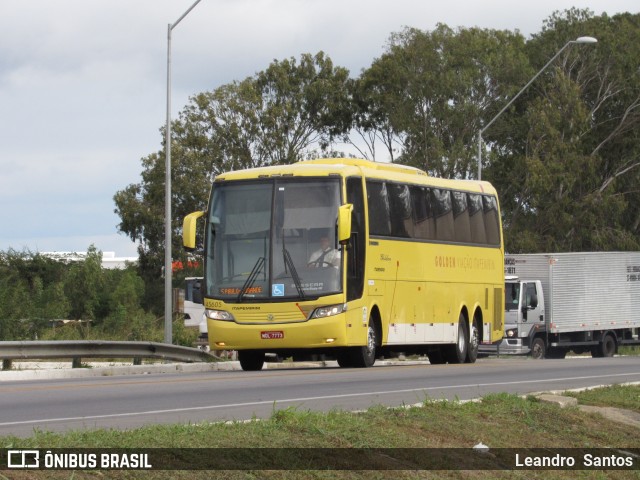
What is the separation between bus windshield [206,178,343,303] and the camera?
24.7 metres

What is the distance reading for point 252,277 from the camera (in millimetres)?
24766

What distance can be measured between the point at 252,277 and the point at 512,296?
1828 cm

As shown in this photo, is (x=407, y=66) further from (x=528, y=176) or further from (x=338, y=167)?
(x=338, y=167)

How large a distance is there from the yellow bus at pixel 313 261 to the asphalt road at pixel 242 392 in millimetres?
1481

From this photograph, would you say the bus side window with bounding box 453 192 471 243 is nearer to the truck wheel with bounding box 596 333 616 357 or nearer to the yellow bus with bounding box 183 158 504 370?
the yellow bus with bounding box 183 158 504 370

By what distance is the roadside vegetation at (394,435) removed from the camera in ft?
30.8

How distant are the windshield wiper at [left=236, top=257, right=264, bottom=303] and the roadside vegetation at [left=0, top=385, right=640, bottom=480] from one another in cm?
1047

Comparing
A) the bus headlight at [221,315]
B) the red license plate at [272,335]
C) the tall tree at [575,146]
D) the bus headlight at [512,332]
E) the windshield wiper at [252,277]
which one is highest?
the tall tree at [575,146]

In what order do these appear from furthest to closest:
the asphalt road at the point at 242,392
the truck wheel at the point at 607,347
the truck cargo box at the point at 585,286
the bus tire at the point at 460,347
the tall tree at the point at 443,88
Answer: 1. the tall tree at the point at 443,88
2. the truck wheel at the point at 607,347
3. the truck cargo box at the point at 585,286
4. the bus tire at the point at 460,347
5. the asphalt road at the point at 242,392

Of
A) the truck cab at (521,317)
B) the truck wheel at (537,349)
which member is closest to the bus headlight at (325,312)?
the truck cab at (521,317)

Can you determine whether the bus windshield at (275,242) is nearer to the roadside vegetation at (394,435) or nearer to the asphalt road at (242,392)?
the asphalt road at (242,392)

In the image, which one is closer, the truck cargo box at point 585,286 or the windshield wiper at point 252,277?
the windshield wiper at point 252,277

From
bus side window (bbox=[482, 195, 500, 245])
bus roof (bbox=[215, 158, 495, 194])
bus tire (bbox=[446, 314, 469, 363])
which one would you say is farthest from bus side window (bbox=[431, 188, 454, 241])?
bus side window (bbox=[482, 195, 500, 245])

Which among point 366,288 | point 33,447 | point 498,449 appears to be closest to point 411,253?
point 366,288
